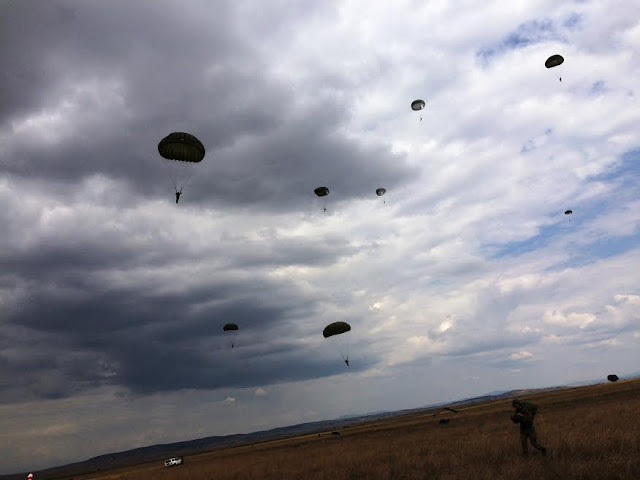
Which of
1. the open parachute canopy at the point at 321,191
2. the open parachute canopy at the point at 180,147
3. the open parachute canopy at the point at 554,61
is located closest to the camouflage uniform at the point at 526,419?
the open parachute canopy at the point at 180,147

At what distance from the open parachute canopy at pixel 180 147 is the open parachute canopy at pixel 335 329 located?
2005cm

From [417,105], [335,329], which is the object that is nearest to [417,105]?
[417,105]

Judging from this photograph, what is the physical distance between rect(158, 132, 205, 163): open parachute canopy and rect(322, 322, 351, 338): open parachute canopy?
20.0 metres

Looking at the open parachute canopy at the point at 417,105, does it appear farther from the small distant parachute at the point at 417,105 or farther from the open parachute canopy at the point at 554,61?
the open parachute canopy at the point at 554,61

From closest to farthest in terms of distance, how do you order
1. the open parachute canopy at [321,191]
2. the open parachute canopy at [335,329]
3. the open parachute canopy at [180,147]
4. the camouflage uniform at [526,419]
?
the camouflage uniform at [526,419]
the open parachute canopy at [180,147]
the open parachute canopy at [335,329]
the open parachute canopy at [321,191]

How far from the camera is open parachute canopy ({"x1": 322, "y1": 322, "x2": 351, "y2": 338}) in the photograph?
140 ft

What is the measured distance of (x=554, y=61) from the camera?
4312 cm

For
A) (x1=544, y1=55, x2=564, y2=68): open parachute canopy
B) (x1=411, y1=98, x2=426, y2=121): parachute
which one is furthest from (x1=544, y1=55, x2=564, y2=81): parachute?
(x1=411, y1=98, x2=426, y2=121): parachute

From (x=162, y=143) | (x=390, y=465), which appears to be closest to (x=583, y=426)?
(x=390, y=465)

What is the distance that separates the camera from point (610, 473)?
11750 mm

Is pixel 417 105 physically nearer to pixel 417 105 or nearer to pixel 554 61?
pixel 417 105

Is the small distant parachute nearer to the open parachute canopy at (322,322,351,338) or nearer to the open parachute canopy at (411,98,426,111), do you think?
the open parachute canopy at (411,98,426,111)

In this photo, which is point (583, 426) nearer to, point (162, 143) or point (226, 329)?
point (162, 143)

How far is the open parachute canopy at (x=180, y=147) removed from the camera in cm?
3164
